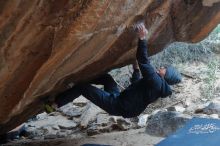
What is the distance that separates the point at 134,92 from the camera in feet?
18.7

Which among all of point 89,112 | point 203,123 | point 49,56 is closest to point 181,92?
point 89,112

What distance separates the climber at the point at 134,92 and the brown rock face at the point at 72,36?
211 mm

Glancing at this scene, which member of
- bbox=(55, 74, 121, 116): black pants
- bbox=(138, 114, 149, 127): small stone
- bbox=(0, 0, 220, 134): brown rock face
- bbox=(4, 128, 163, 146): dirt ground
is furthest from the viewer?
bbox=(138, 114, 149, 127): small stone

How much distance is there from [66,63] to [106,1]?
1165 mm

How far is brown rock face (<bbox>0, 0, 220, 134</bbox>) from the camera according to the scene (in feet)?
13.1

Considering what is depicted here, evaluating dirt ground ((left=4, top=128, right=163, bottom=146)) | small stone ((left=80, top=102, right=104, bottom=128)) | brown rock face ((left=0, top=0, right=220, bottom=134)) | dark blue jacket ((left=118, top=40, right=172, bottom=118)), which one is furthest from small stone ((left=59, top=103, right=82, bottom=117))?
dark blue jacket ((left=118, top=40, right=172, bottom=118))

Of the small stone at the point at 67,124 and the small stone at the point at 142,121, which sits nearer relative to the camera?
the small stone at the point at 142,121

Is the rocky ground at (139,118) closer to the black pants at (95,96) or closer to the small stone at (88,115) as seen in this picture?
the small stone at (88,115)

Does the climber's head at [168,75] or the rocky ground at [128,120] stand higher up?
the climber's head at [168,75]

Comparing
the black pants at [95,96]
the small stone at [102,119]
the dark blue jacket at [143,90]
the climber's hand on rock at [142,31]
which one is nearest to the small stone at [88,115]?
the small stone at [102,119]

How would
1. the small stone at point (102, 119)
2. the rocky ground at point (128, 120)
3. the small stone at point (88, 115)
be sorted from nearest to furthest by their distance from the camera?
the rocky ground at point (128, 120) < the small stone at point (102, 119) < the small stone at point (88, 115)

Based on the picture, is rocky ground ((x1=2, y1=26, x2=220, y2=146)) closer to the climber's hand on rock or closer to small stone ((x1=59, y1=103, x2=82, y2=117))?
small stone ((x1=59, y1=103, x2=82, y2=117))

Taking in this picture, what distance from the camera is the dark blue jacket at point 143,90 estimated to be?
5211mm

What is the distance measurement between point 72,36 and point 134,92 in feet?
5.93
